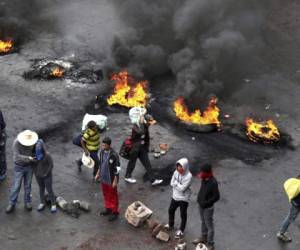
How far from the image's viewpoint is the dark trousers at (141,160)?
11500mm

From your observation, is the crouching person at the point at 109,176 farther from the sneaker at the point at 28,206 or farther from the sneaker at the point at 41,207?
the sneaker at the point at 28,206

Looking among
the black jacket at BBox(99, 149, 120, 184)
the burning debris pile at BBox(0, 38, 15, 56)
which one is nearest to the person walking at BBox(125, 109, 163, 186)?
the black jacket at BBox(99, 149, 120, 184)

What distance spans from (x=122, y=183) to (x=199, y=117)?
3510mm

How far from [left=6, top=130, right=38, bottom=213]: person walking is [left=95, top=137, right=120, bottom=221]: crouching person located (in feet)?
4.42

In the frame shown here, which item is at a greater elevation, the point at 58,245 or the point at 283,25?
the point at 283,25

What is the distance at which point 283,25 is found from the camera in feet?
69.1

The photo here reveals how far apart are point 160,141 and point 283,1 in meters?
12.4

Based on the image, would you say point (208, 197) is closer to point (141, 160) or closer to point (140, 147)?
point (140, 147)

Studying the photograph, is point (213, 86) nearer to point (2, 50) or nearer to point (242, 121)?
point (242, 121)

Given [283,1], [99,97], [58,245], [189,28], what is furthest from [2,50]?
[283,1]

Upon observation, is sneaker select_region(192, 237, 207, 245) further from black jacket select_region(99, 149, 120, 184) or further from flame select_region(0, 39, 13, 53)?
flame select_region(0, 39, 13, 53)

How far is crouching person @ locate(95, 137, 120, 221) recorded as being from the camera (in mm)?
9938

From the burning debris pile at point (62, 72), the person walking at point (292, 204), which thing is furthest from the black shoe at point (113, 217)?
the burning debris pile at point (62, 72)

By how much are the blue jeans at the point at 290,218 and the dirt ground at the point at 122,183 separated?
0.31 m
